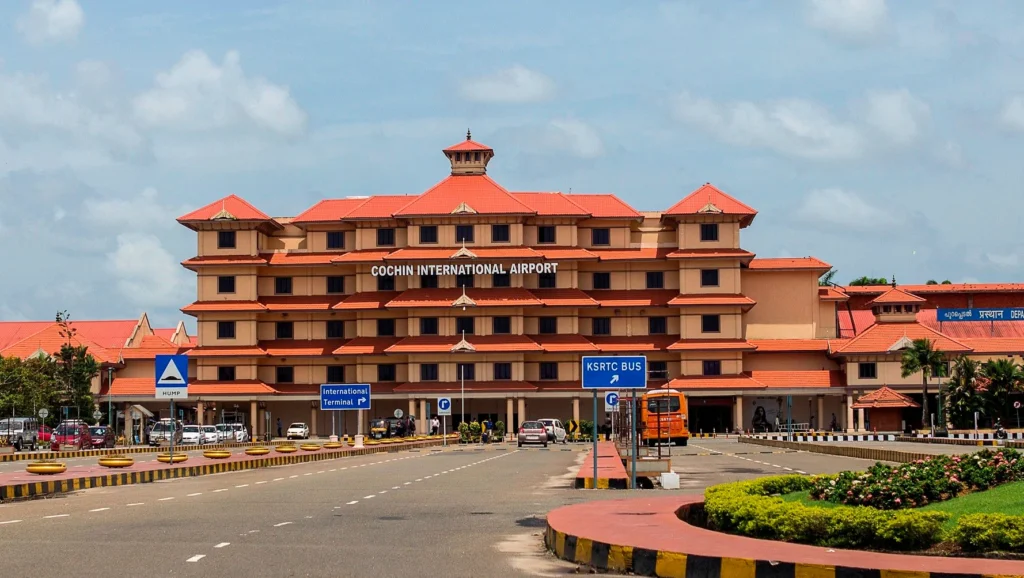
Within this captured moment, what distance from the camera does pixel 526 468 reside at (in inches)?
1571

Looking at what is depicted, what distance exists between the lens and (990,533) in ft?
40.1

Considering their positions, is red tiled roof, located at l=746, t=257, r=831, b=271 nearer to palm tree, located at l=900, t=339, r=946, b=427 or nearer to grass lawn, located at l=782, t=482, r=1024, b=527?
palm tree, located at l=900, t=339, r=946, b=427

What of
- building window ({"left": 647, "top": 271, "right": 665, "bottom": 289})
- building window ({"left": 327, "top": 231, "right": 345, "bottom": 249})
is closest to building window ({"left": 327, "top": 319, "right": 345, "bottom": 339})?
building window ({"left": 327, "top": 231, "right": 345, "bottom": 249})

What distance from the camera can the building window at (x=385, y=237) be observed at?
9794cm

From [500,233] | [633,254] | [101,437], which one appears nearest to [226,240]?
[500,233]

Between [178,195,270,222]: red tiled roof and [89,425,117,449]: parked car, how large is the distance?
91.0 ft

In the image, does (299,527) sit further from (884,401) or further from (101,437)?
(884,401)

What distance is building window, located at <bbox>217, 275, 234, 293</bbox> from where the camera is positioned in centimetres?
9750

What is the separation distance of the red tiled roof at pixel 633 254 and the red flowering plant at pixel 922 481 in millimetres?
78455

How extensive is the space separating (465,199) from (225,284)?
18.6 m

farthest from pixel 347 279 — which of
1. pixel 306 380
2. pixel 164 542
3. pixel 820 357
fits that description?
pixel 164 542

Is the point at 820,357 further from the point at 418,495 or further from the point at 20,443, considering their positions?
the point at 418,495

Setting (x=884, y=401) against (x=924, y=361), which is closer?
(x=884, y=401)

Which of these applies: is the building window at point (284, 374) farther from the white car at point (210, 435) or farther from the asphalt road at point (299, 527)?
the asphalt road at point (299, 527)
